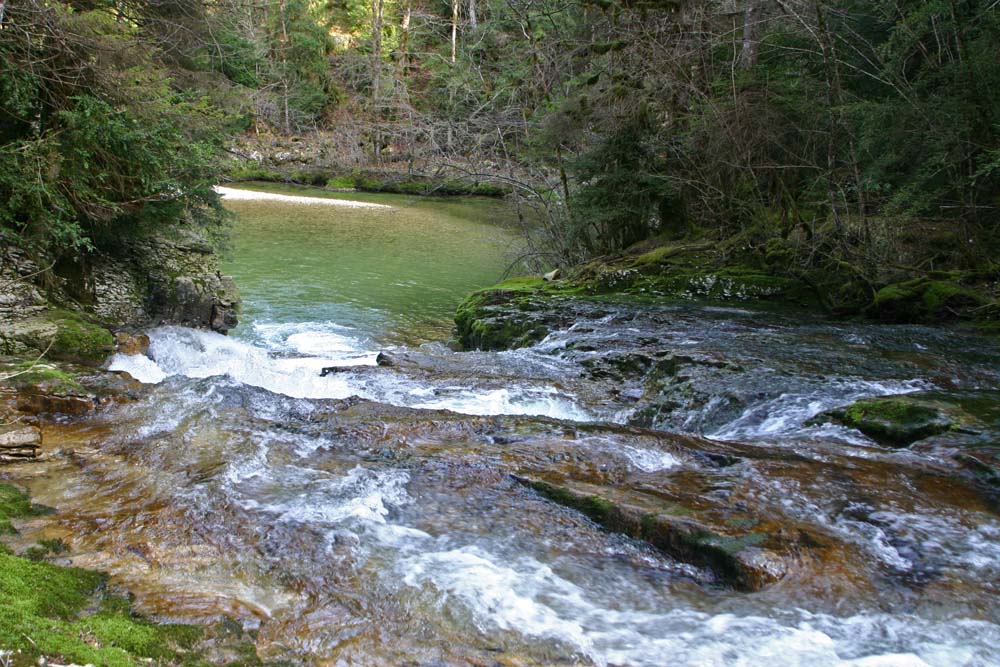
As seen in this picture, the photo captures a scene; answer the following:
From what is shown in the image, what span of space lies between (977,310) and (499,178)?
9.75 metres

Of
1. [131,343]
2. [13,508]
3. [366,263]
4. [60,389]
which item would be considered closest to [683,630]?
[13,508]

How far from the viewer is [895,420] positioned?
251 inches

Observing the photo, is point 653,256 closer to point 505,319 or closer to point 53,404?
point 505,319

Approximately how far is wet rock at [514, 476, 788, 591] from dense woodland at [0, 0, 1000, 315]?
644 centimetres

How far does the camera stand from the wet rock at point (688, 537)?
413 centimetres

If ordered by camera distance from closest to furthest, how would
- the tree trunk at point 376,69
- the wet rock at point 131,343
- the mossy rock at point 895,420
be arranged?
the mossy rock at point 895,420
the wet rock at point 131,343
the tree trunk at point 376,69

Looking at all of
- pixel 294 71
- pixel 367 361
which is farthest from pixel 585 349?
pixel 294 71

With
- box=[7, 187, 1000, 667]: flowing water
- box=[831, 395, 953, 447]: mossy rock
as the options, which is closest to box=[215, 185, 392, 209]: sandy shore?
box=[7, 187, 1000, 667]: flowing water

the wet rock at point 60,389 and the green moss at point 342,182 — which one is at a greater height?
the green moss at point 342,182

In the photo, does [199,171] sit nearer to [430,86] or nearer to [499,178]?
[499,178]

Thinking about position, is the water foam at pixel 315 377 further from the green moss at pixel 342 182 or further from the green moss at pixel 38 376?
the green moss at pixel 342 182

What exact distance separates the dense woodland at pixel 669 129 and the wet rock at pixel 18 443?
3229 mm

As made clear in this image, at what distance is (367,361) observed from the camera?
10914mm

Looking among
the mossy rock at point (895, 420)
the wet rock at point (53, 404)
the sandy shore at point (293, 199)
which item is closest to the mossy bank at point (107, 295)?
the wet rock at point (53, 404)
